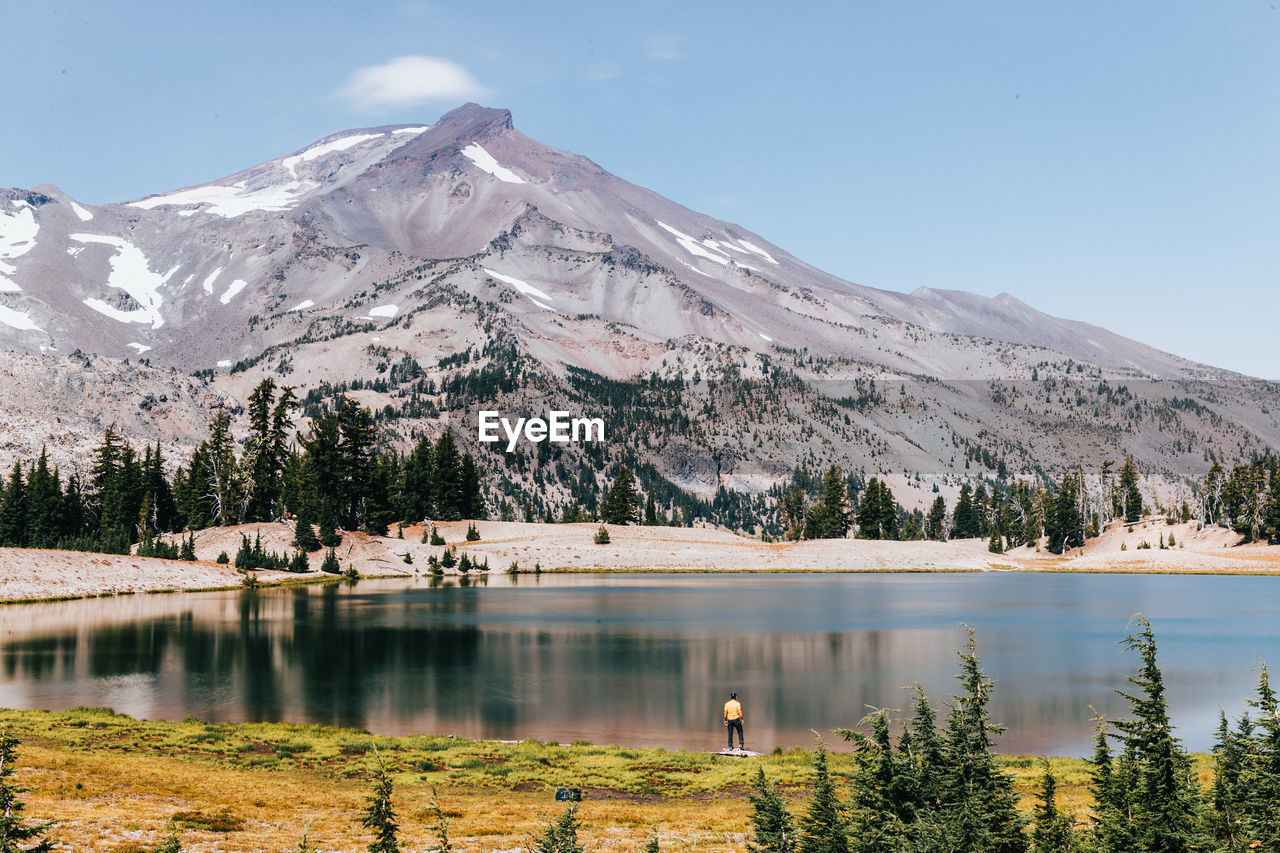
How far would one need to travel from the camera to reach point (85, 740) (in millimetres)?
Result: 30250

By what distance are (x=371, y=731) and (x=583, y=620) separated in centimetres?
3667

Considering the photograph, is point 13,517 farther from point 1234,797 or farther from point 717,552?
point 1234,797

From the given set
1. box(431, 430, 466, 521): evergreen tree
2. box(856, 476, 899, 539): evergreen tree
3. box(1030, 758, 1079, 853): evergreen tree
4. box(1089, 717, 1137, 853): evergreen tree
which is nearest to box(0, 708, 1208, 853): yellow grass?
box(1089, 717, 1137, 853): evergreen tree

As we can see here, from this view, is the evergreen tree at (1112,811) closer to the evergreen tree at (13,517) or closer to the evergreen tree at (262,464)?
the evergreen tree at (262,464)

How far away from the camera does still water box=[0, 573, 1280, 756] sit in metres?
37.9

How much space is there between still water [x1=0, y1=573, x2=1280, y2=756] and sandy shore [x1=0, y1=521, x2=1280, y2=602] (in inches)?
1177

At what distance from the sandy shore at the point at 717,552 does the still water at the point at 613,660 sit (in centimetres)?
2989

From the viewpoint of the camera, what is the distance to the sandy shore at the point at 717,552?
12350 centimetres

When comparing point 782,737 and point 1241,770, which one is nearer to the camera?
point 1241,770

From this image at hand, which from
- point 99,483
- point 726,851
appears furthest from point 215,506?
point 726,851

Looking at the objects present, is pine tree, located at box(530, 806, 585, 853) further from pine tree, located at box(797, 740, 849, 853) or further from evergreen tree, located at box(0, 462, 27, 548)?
evergreen tree, located at box(0, 462, 27, 548)

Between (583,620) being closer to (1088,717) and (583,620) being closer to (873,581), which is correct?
(1088,717)

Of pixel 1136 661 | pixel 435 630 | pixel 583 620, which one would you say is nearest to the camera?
pixel 1136 661

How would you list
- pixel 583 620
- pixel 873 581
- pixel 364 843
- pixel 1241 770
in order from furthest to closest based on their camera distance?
pixel 873 581 < pixel 583 620 < pixel 364 843 < pixel 1241 770
